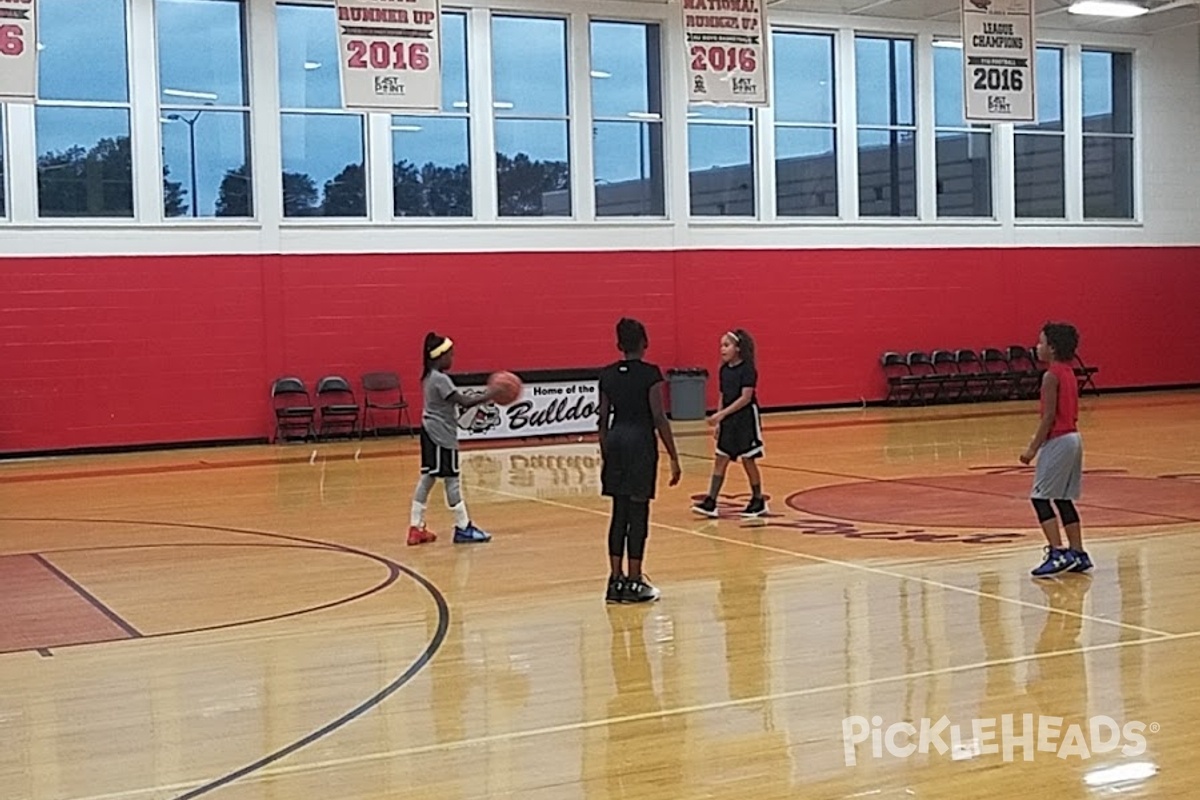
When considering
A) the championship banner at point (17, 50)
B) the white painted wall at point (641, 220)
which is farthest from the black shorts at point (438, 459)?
the white painted wall at point (641, 220)

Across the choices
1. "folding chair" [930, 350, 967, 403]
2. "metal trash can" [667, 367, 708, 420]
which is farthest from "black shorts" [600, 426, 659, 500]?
"folding chair" [930, 350, 967, 403]

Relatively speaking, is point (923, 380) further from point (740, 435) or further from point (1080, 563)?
point (1080, 563)

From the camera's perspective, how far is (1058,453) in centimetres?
913

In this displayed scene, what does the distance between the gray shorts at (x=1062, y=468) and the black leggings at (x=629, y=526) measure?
8.42 feet

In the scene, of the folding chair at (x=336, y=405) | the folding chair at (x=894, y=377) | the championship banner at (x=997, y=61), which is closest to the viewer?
the championship banner at (x=997, y=61)

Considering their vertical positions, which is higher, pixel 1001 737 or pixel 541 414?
pixel 541 414

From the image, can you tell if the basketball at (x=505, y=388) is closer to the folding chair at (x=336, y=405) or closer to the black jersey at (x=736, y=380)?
the black jersey at (x=736, y=380)

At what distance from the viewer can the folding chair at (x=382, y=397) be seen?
21.4 m

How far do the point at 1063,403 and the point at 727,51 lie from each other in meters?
10.2

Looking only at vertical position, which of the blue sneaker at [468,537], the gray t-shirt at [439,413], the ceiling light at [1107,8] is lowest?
the blue sneaker at [468,537]

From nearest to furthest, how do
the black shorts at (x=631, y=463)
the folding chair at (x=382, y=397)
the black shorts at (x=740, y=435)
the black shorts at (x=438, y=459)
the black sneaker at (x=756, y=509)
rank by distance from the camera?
the black shorts at (x=631, y=463) < the black shorts at (x=438, y=459) < the black shorts at (x=740, y=435) < the black sneaker at (x=756, y=509) < the folding chair at (x=382, y=397)

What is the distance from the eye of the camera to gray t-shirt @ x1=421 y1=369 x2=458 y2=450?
1112 cm

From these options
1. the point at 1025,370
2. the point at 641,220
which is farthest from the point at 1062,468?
the point at 1025,370

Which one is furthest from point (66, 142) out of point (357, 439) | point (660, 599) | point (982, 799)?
point (982, 799)
